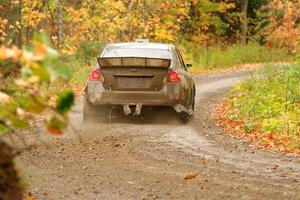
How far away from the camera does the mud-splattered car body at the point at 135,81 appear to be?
40.8ft

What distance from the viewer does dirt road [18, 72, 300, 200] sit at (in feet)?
23.8

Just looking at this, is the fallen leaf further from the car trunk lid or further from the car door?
the car door

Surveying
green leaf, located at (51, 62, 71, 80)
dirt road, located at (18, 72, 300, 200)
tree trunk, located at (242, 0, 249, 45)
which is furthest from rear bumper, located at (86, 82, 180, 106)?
tree trunk, located at (242, 0, 249, 45)

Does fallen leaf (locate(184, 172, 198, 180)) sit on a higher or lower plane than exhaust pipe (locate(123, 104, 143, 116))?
higher

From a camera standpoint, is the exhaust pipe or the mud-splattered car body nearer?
the mud-splattered car body

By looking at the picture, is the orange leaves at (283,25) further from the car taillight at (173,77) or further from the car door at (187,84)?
the car taillight at (173,77)

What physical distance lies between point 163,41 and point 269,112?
18.2 meters

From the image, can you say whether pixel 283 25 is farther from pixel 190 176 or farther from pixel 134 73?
pixel 190 176

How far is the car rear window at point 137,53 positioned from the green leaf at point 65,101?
9.70 metres

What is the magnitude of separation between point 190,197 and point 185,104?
6.28m

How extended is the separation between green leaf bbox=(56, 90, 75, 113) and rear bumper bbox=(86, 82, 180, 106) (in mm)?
9719

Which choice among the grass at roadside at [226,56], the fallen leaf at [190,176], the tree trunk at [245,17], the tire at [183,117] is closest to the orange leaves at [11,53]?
the fallen leaf at [190,176]

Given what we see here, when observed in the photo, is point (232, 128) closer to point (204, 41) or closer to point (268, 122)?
point (268, 122)

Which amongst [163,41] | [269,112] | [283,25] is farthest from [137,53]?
[283,25]
